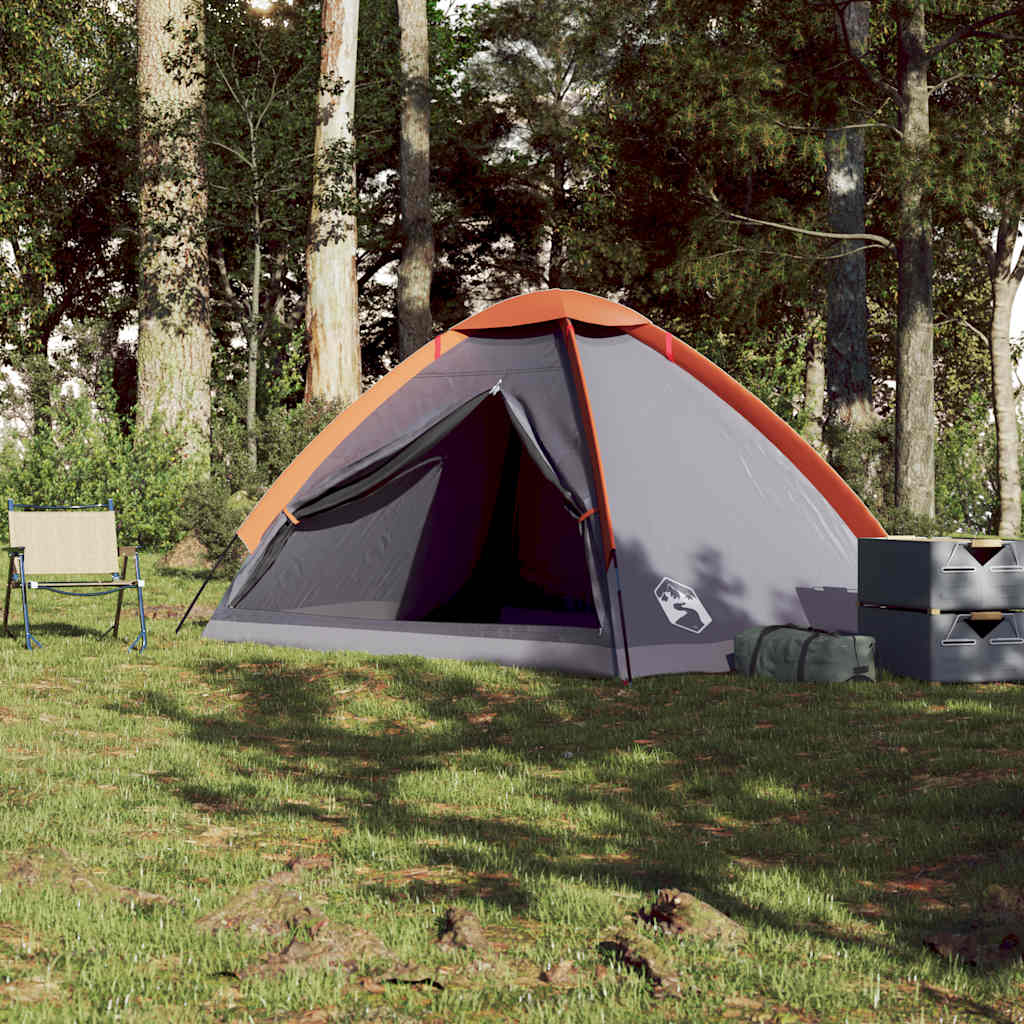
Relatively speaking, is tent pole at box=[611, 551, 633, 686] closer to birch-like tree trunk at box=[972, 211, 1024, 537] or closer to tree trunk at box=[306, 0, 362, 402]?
tree trunk at box=[306, 0, 362, 402]

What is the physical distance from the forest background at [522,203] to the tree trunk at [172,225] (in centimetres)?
4

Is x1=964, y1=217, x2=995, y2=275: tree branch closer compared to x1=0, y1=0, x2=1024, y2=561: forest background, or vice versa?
x1=0, y1=0, x2=1024, y2=561: forest background

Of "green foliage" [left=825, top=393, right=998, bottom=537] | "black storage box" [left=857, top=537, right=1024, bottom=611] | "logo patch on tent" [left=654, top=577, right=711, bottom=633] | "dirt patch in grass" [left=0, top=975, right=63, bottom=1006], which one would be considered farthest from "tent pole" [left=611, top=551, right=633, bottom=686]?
"green foliage" [left=825, top=393, right=998, bottom=537]

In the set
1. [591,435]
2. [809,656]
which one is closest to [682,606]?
[809,656]

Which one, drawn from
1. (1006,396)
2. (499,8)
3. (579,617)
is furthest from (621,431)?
(499,8)

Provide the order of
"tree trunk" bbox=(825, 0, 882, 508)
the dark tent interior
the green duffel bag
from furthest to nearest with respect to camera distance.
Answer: "tree trunk" bbox=(825, 0, 882, 508)
the dark tent interior
the green duffel bag

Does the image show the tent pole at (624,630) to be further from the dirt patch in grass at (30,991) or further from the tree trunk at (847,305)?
the tree trunk at (847,305)

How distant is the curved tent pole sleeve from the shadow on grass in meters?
0.41

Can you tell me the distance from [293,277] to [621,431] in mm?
23016

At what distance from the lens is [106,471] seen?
16078 mm

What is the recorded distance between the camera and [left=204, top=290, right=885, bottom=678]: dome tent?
789 cm

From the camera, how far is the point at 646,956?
3.33 metres

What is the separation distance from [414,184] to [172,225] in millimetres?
4106

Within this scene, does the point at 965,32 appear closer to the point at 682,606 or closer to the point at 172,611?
the point at 682,606
